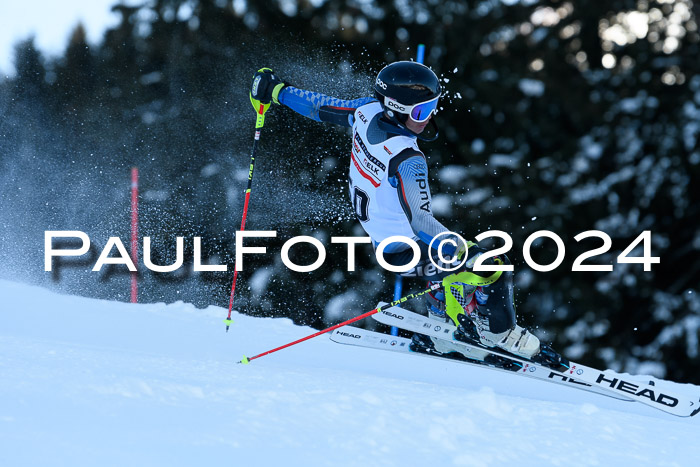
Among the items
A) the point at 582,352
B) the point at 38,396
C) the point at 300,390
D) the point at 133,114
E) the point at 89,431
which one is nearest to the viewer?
the point at 89,431

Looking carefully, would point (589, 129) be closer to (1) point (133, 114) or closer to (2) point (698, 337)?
(2) point (698, 337)

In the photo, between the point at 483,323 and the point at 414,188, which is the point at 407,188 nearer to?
the point at 414,188

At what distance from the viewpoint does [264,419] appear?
2.31 meters

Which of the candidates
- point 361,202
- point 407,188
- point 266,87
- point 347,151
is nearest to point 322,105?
point 266,87

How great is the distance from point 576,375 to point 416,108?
1593 mm

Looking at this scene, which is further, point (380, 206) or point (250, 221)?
point (250, 221)

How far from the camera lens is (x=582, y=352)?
8.35 meters

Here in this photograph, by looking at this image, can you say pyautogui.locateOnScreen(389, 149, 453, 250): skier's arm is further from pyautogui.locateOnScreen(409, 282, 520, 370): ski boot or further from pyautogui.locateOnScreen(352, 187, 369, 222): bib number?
pyautogui.locateOnScreen(409, 282, 520, 370): ski boot

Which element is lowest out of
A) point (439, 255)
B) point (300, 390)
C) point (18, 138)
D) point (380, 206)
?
point (300, 390)

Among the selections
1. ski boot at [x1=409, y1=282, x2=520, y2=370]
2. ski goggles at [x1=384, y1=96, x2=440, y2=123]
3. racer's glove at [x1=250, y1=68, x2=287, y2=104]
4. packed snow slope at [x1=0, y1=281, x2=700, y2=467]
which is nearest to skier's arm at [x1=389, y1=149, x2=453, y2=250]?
ski goggles at [x1=384, y1=96, x2=440, y2=123]

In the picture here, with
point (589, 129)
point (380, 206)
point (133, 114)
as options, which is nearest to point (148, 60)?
point (133, 114)

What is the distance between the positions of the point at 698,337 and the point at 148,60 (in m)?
6.74

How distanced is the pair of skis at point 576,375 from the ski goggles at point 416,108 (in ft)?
4.03

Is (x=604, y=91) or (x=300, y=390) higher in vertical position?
(x=604, y=91)
